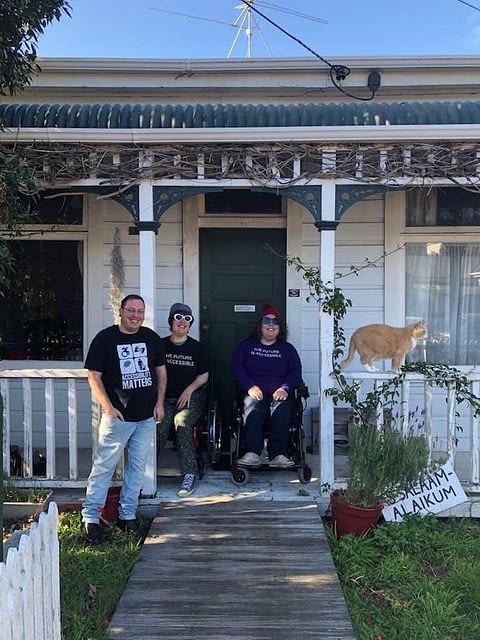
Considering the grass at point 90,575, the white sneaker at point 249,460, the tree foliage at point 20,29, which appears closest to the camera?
the grass at point 90,575

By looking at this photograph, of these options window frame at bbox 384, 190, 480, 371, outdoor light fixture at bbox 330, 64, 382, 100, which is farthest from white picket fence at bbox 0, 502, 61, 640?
outdoor light fixture at bbox 330, 64, 382, 100

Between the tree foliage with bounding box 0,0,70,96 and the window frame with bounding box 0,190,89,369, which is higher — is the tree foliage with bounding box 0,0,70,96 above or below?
above

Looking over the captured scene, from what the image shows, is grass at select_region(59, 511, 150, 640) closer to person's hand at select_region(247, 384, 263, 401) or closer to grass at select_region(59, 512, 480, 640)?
grass at select_region(59, 512, 480, 640)

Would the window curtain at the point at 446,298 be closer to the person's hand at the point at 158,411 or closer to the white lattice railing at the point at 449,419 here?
the white lattice railing at the point at 449,419

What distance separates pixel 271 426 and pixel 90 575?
1.56 meters

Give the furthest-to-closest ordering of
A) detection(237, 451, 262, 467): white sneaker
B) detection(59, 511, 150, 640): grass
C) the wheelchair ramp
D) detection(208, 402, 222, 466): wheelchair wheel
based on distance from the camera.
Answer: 1. detection(208, 402, 222, 466): wheelchair wheel
2. detection(237, 451, 262, 467): white sneaker
3. detection(59, 511, 150, 640): grass
4. the wheelchair ramp

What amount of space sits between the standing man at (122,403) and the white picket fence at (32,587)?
1259 millimetres

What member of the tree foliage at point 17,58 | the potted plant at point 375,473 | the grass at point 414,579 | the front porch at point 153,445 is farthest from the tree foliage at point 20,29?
the grass at point 414,579

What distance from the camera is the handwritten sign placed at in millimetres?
3805

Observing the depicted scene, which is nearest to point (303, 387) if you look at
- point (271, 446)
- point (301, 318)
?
point (271, 446)

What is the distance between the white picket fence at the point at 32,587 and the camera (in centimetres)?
173

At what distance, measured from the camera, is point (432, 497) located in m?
3.85

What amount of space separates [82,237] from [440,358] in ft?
10.8

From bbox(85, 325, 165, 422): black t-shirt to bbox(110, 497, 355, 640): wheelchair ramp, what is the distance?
723mm
